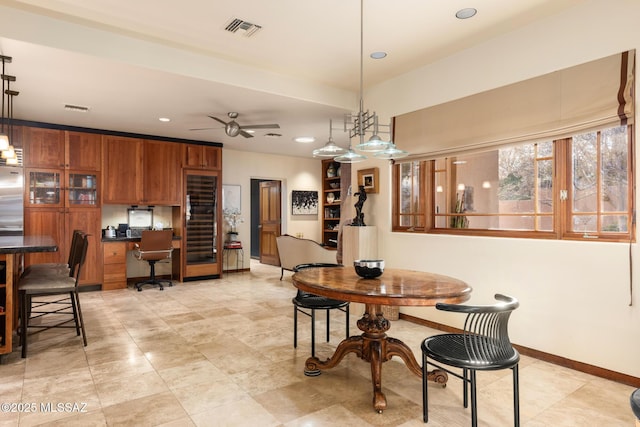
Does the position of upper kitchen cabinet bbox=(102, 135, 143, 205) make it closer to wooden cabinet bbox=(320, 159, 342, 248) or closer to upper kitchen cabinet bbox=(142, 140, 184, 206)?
upper kitchen cabinet bbox=(142, 140, 184, 206)

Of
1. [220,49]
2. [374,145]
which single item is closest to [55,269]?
[220,49]

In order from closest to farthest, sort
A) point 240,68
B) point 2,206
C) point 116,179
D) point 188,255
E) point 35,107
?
point 240,68 < point 35,107 < point 2,206 < point 116,179 < point 188,255

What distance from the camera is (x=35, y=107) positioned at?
4809 mm

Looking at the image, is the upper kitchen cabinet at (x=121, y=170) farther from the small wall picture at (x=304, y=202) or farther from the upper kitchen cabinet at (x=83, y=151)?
the small wall picture at (x=304, y=202)

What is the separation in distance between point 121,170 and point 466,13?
5515 mm

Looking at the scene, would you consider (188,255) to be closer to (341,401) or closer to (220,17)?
(220,17)

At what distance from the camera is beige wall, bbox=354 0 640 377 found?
8.84ft

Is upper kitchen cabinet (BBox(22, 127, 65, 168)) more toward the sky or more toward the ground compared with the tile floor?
more toward the sky

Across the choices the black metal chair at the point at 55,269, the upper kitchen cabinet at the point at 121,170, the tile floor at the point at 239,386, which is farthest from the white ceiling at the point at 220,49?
the tile floor at the point at 239,386

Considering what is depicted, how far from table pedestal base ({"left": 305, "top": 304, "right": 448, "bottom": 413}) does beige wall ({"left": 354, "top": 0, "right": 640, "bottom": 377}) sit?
1.19 m

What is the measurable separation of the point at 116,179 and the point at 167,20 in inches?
146

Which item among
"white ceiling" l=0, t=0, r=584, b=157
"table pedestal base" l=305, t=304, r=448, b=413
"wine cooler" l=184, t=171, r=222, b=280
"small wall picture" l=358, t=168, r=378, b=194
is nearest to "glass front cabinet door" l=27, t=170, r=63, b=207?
"white ceiling" l=0, t=0, r=584, b=157

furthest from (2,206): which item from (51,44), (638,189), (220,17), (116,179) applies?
(638,189)

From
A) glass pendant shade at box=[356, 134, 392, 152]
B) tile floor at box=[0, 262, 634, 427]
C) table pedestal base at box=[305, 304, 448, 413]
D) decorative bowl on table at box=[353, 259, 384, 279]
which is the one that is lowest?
tile floor at box=[0, 262, 634, 427]
